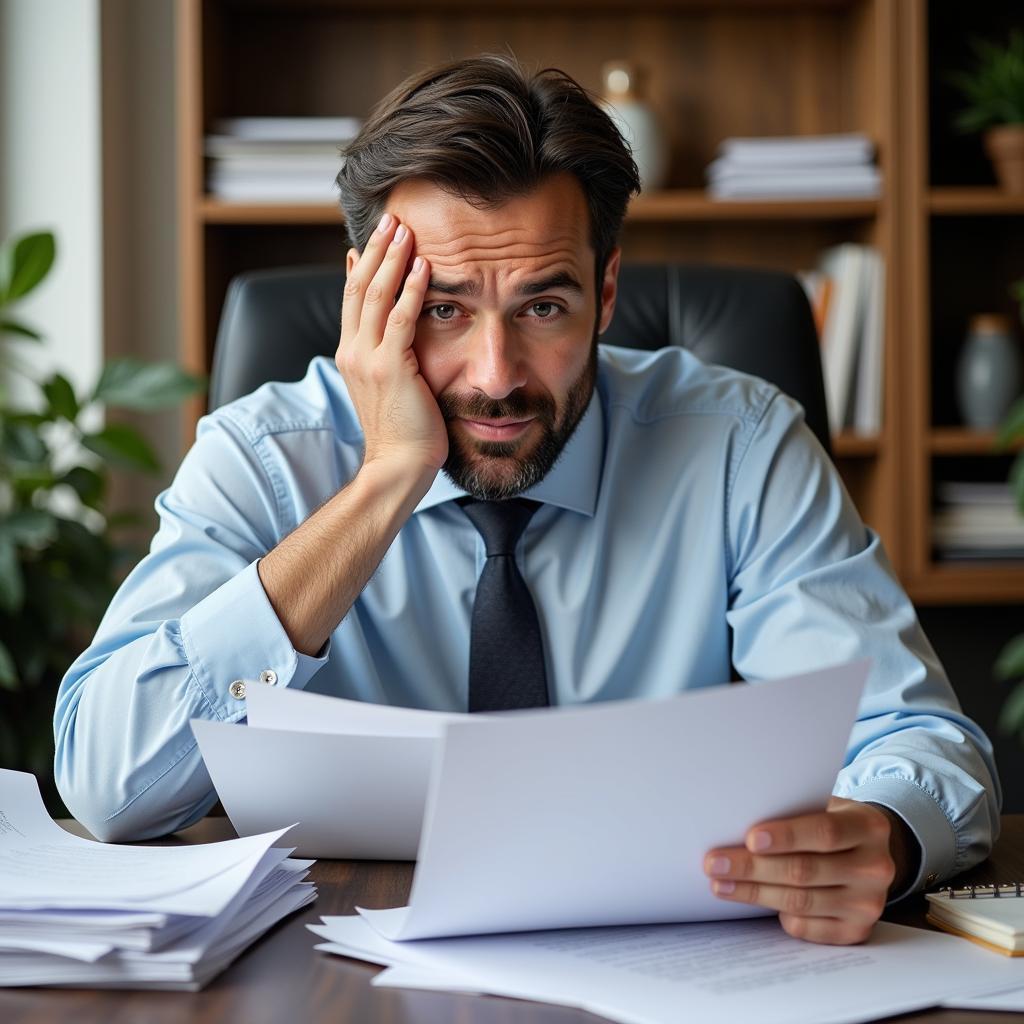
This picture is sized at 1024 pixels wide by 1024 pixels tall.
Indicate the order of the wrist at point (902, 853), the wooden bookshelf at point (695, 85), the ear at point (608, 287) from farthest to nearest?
the wooden bookshelf at point (695, 85) → the ear at point (608, 287) → the wrist at point (902, 853)

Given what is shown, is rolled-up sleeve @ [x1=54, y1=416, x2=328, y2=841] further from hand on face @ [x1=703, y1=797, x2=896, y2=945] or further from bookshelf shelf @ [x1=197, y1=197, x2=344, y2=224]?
bookshelf shelf @ [x1=197, y1=197, x2=344, y2=224]

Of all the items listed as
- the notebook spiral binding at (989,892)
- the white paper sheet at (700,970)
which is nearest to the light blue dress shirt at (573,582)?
the notebook spiral binding at (989,892)

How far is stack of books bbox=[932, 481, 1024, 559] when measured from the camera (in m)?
2.50

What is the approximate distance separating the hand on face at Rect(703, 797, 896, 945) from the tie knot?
1.84ft

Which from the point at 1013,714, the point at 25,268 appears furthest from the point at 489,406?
the point at 1013,714

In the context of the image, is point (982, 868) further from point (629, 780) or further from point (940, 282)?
point (940, 282)

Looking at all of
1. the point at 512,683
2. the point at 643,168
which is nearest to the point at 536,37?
the point at 643,168

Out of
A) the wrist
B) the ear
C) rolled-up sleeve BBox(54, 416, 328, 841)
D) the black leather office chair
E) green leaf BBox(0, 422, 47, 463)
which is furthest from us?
green leaf BBox(0, 422, 47, 463)

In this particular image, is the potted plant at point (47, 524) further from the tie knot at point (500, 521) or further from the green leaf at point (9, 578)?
the tie knot at point (500, 521)

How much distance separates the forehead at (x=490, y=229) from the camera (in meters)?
1.23

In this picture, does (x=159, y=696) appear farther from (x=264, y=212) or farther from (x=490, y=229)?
(x=264, y=212)

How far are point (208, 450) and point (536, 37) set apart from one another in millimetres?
1621

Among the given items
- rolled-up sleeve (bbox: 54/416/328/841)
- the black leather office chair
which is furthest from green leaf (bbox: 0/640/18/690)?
rolled-up sleeve (bbox: 54/416/328/841)

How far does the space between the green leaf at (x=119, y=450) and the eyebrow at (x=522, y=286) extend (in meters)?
1.10
